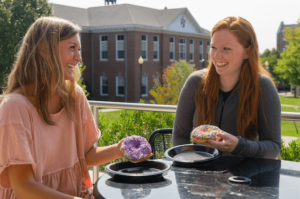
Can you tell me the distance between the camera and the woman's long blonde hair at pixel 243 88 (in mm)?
2375

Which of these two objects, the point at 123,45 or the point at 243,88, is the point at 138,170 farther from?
the point at 123,45

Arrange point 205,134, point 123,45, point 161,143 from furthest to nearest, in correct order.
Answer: point 123,45 < point 161,143 < point 205,134

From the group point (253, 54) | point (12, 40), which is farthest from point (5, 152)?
point (12, 40)

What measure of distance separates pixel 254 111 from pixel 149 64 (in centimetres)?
2744

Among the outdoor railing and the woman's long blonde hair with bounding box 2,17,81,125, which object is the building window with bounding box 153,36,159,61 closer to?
the outdoor railing

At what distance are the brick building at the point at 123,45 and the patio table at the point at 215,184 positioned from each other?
25.9m

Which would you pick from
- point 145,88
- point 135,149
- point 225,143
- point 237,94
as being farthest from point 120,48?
point 135,149

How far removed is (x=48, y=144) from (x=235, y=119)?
54.3 inches

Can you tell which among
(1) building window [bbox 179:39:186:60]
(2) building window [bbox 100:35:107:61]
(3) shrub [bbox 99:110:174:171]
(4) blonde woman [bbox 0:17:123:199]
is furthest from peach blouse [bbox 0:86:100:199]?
(1) building window [bbox 179:39:186:60]

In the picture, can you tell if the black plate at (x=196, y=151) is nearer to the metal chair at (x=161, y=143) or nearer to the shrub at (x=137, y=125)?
the metal chair at (x=161, y=143)

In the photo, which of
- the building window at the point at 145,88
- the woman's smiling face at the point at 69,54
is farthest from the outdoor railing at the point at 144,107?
the building window at the point at 145,88

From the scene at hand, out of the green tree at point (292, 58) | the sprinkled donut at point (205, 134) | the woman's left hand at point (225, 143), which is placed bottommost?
the woman's left hand at point (225, 143)

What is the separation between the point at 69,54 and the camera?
1.92 meters

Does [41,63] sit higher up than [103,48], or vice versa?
[103,48]
